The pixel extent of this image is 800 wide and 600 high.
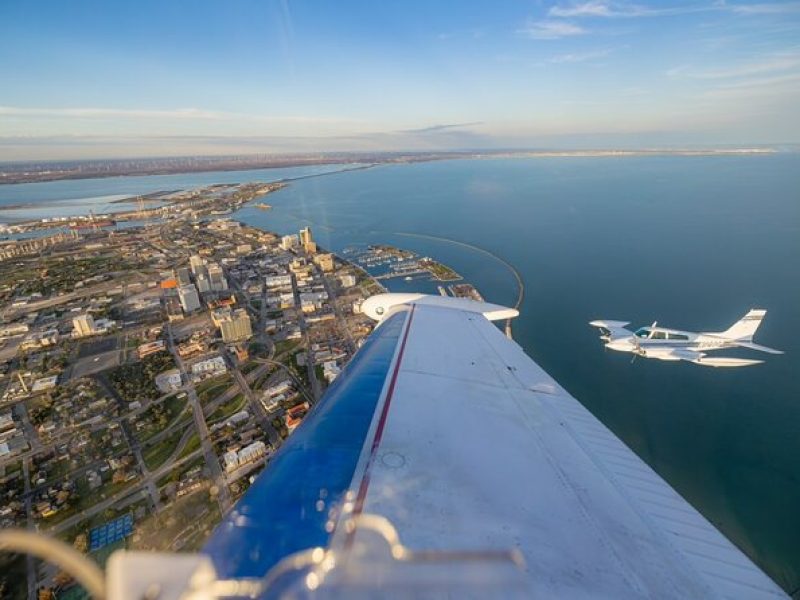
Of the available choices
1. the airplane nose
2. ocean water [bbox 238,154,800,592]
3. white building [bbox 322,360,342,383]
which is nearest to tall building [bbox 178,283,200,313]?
white building [bbox 322,360,342,383]

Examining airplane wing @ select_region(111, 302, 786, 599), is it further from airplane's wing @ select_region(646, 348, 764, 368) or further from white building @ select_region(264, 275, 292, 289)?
white building @ select_region(264, 275, 292, 289)

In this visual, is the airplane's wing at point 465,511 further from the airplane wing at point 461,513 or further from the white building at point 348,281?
the white building at point 348,281

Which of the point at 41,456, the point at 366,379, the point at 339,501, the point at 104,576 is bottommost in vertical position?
the point at 41,456

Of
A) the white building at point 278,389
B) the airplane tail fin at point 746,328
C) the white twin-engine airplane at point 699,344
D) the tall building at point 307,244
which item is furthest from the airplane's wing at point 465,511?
the tall building at point 307,244

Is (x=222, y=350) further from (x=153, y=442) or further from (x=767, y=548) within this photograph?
(x=767, y=548)

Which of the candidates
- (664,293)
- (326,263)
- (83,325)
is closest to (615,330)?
(664,293)

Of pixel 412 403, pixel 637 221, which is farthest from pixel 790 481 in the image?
pixel 637 221
